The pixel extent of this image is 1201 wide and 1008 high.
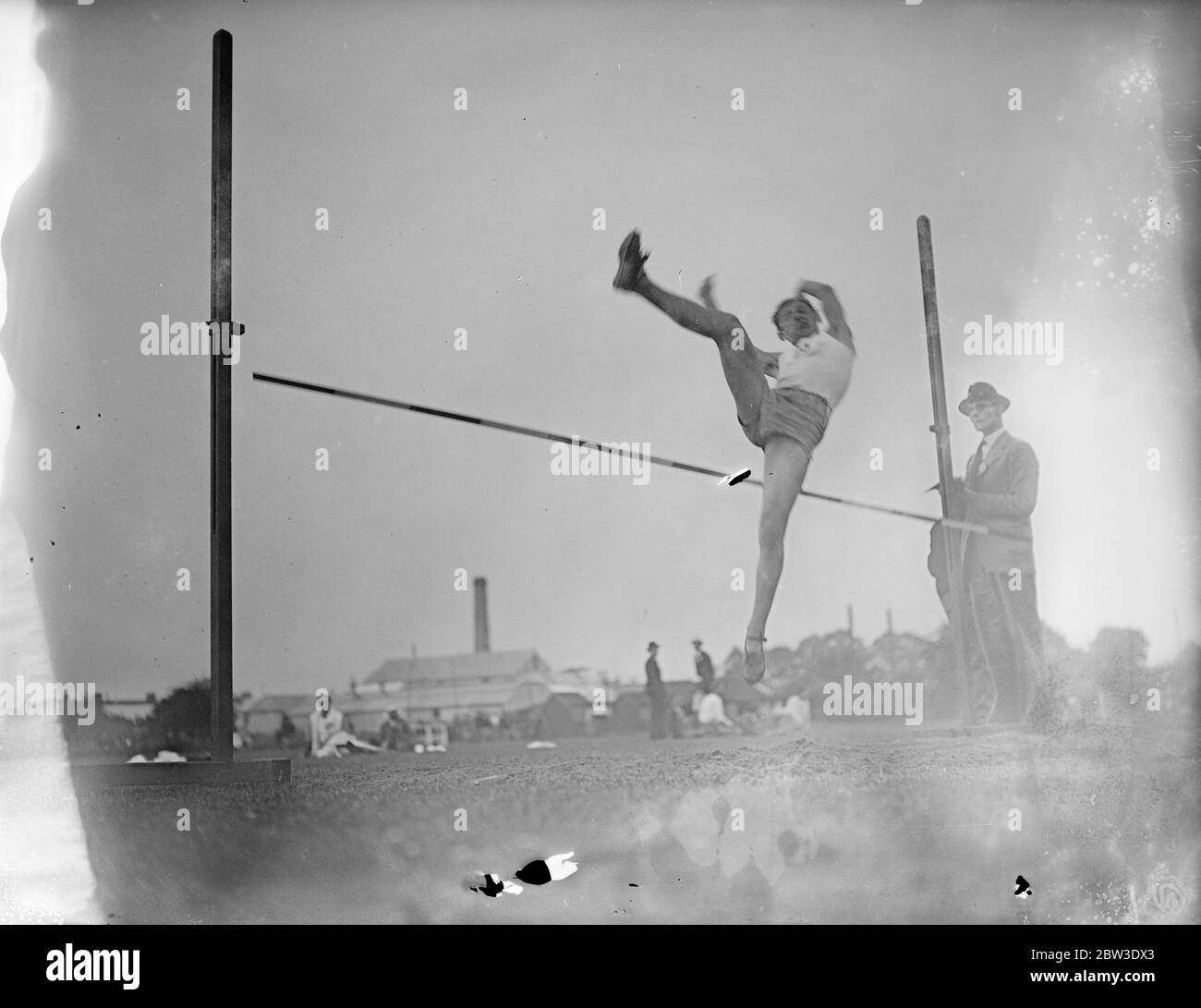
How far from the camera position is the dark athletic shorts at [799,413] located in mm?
3965

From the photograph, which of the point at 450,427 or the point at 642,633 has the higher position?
the point at 450,427

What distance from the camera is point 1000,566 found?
3.95m

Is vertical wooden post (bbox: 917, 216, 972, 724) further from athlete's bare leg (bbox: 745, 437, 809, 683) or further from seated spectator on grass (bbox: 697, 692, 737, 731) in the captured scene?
seated spectator on grass (bbox: 697, 692, 737, 731)

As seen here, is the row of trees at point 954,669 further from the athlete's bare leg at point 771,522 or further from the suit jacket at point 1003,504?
the suit jacket at point 1003,504

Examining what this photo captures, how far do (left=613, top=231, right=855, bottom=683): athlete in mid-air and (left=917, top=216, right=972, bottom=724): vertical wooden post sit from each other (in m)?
0.27

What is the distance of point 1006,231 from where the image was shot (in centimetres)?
405

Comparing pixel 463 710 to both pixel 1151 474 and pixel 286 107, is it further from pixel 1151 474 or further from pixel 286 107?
pixel 1151 474

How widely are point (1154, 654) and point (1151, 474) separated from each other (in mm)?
572

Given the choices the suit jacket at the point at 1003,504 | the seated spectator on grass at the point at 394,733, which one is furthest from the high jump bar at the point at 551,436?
the seated spectator on grass at the point at 394,733

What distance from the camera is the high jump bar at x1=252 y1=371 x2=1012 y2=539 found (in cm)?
395

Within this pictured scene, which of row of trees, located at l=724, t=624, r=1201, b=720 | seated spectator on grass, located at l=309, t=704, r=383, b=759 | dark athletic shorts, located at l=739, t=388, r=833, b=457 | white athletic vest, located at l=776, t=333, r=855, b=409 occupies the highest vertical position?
white athletic vest, located at l=776, t=333, r=855, b=409

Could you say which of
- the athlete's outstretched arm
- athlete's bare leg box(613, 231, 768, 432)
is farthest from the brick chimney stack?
the athlete's outstretched arm

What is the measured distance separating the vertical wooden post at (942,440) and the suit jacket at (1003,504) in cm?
6

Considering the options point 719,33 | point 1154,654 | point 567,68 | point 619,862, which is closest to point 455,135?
point 567,68
